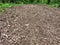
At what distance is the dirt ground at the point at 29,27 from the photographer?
6329 mm

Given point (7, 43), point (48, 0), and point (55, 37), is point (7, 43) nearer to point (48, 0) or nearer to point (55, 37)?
point (55, 37)

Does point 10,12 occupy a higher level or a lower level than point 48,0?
higher

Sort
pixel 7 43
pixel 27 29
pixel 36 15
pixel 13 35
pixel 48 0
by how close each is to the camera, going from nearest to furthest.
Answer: pixel 7 43, pixel 13 35, pixel 27 29, pixel 36 15, pixel 48 0

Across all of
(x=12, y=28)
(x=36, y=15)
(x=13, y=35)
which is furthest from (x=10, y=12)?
(x=13, y=35)

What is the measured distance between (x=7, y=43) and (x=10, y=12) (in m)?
2.87

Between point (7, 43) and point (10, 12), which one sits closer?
point (7, 43)

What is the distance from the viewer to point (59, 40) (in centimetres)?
652

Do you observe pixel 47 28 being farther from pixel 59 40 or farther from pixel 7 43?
pixel 7 43

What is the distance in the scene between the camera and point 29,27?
719 cm

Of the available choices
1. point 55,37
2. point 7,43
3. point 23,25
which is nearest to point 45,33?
point 55,37

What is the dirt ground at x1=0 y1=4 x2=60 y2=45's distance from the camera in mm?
6329

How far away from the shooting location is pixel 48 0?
16.8m

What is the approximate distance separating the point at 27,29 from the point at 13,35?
0.71 meters

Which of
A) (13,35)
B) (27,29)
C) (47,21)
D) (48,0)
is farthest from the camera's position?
(48,0)
